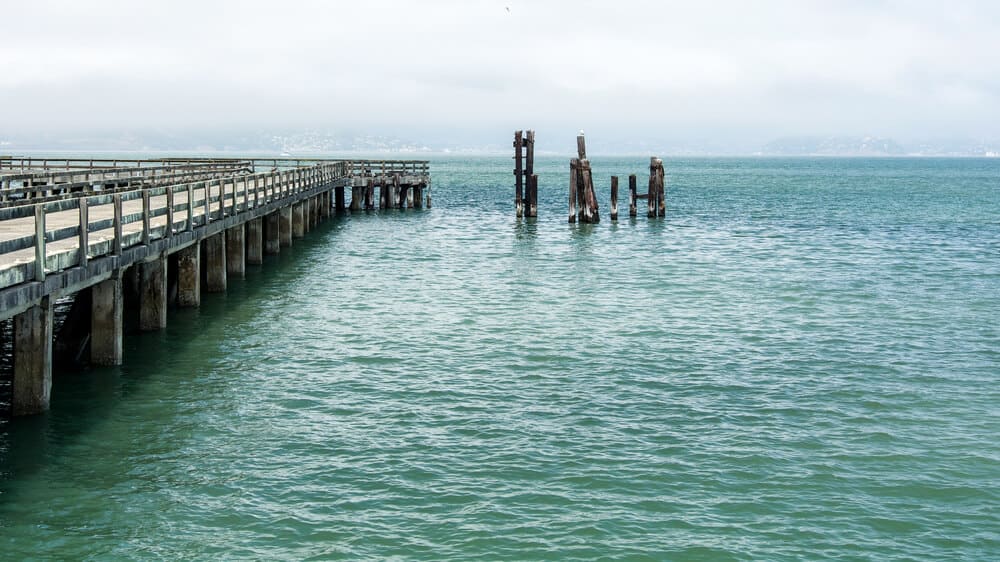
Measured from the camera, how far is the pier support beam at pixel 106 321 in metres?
17.4

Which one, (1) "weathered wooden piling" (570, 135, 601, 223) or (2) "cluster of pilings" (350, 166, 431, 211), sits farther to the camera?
(2) "cluster of pilings" (350, 166, 431, 211)

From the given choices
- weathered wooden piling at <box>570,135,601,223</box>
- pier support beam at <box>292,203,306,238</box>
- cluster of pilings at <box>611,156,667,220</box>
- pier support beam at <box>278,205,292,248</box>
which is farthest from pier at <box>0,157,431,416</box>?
cluster of pilings at <box>611,156,667,220</box>

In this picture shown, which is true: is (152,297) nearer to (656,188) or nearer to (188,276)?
(188,276)

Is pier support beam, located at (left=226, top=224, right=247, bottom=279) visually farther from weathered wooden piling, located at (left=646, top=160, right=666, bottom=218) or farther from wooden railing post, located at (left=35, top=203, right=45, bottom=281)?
weathered wooden piling, located at (left=646, top=160, right=666, bottom=218)

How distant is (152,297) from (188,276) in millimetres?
3114

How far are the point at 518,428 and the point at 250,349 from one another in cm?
753

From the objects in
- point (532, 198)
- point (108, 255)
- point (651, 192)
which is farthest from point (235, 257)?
point (651, 192)

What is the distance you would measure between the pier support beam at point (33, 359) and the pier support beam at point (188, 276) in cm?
894

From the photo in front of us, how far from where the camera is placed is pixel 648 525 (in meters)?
11.7

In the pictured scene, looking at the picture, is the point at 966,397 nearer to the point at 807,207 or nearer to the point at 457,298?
the point at 457,298

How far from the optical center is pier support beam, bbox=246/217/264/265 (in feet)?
108

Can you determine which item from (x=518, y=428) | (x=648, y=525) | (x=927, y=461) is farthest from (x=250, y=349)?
(x=927, y=461)

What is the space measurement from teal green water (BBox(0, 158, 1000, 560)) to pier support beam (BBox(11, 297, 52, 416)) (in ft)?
1.05

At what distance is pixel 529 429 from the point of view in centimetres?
1513
